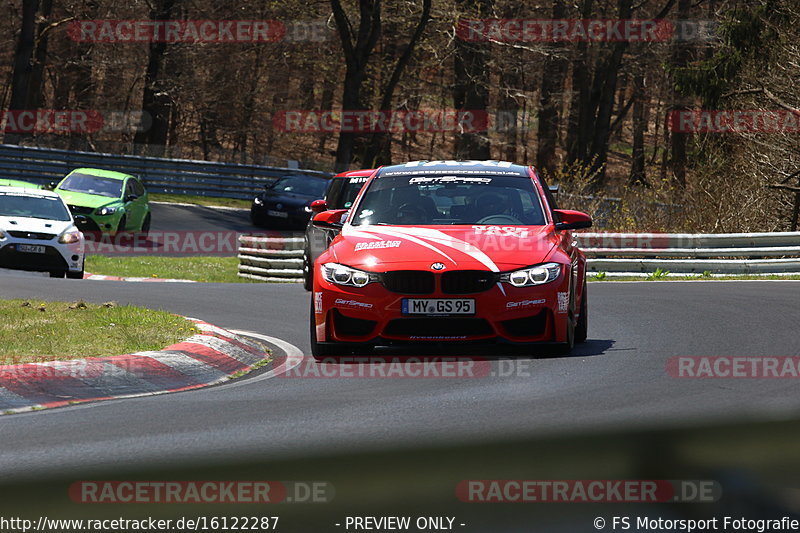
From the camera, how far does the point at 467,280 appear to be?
976 centimetres

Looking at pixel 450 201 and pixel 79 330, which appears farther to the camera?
pixel 79 330

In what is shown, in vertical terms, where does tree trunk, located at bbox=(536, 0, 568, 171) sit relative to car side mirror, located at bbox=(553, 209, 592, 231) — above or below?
below

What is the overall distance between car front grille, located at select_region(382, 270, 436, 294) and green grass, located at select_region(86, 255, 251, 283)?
51.5 feet

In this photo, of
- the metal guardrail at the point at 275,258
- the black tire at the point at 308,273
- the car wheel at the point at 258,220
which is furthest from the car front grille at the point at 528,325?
the car wheel at the point at 258,220

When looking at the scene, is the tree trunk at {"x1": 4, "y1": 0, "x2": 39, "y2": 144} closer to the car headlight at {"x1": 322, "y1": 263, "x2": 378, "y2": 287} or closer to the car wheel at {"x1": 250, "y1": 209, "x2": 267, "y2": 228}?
the car wheel at {"x1": 250, "y1": 209, "x2": 267, "y2": 228}

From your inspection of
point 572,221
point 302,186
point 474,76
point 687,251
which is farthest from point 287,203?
point 572,221

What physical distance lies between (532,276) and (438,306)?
74 centimetres

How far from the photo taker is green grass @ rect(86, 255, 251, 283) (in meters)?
26.0

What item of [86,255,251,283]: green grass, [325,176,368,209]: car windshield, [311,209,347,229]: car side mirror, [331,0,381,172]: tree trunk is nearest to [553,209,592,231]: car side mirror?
[311,209,347,229]: car side mirror

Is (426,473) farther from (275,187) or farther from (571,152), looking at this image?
(571,152)

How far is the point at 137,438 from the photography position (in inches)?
274

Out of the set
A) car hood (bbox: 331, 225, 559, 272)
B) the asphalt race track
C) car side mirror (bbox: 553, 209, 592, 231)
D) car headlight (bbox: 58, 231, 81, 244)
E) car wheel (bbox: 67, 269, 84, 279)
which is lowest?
car wheel (bbox: 67, 269, 84, 279)

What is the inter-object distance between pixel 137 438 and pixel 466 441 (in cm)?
173

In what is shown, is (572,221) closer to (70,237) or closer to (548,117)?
(70,237)
